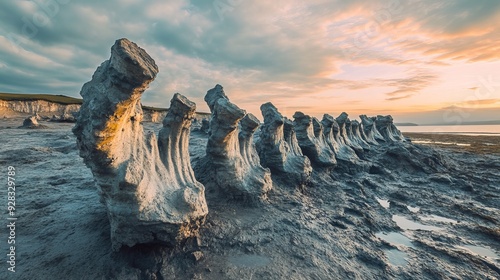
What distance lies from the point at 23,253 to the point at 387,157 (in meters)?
20.2

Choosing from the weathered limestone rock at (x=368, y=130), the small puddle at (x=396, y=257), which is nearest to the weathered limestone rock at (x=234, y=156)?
the small puddle at (x=396, y=257)

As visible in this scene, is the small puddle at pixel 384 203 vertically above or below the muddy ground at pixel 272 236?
below

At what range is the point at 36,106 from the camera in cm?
4656

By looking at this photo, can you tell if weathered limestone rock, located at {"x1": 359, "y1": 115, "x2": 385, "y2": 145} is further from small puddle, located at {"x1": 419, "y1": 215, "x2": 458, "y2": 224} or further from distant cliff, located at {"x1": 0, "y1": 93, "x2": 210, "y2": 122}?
distant cliff, located at {"x1": 0, "y1": 93, "x2": 210, "y2": 122}

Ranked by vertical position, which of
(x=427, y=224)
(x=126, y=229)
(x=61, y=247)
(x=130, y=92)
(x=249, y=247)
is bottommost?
(x=427, y=224)

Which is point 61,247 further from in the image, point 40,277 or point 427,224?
point 427,224

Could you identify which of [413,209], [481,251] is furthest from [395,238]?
[413,209]

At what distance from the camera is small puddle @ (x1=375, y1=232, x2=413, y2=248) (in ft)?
24.3

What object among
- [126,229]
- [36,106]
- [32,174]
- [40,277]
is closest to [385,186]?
[126,229]

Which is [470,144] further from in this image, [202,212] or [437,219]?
[202,212]

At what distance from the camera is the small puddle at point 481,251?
704 centimetres

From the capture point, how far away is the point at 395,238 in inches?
307

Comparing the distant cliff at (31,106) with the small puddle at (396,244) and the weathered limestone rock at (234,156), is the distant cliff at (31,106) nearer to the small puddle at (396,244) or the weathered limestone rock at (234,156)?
the weathered limestone rock at (234,156)

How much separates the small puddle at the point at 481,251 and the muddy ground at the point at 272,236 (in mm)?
32
